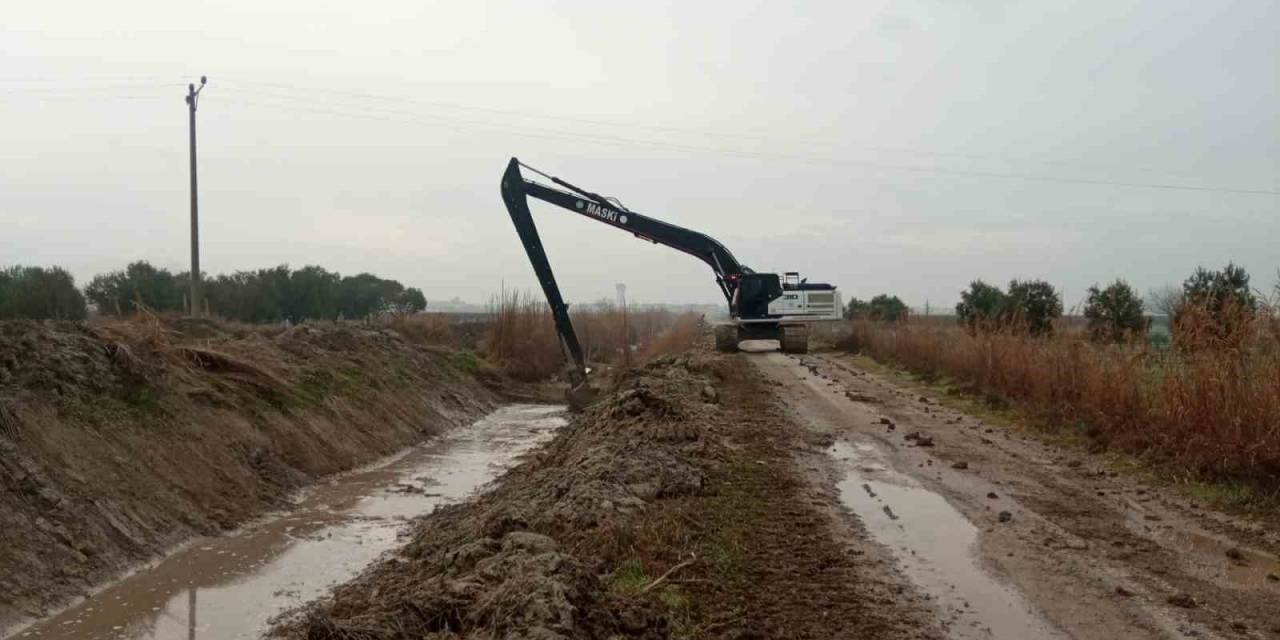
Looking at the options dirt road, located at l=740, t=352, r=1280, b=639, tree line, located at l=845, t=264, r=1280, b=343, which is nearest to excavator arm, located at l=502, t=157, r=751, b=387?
tree line, located at l=845, t=264, r=1280, b=343

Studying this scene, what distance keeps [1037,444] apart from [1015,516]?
441 cm

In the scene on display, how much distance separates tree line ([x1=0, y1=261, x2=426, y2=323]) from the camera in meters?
26.2

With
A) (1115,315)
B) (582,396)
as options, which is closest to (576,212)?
(582,396)

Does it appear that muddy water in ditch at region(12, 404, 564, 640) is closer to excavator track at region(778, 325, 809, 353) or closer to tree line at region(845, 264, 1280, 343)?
tree line at region(845, 264, 1280, 343)

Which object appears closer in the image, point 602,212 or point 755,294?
point 602,212

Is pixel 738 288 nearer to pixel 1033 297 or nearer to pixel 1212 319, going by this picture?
pixel 1033 297

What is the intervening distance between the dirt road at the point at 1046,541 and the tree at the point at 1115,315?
9.05 ft

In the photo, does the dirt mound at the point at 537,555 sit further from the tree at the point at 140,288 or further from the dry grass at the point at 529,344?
the tree at the point at 140,288

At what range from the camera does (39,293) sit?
26266 mm

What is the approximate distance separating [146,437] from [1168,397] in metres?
11.7

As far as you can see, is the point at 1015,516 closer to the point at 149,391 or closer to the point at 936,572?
the point at 936,572

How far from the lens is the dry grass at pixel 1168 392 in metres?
9.04

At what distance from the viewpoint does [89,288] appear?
32250 mm

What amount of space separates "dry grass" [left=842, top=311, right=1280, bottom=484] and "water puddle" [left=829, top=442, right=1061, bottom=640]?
2.83 m
